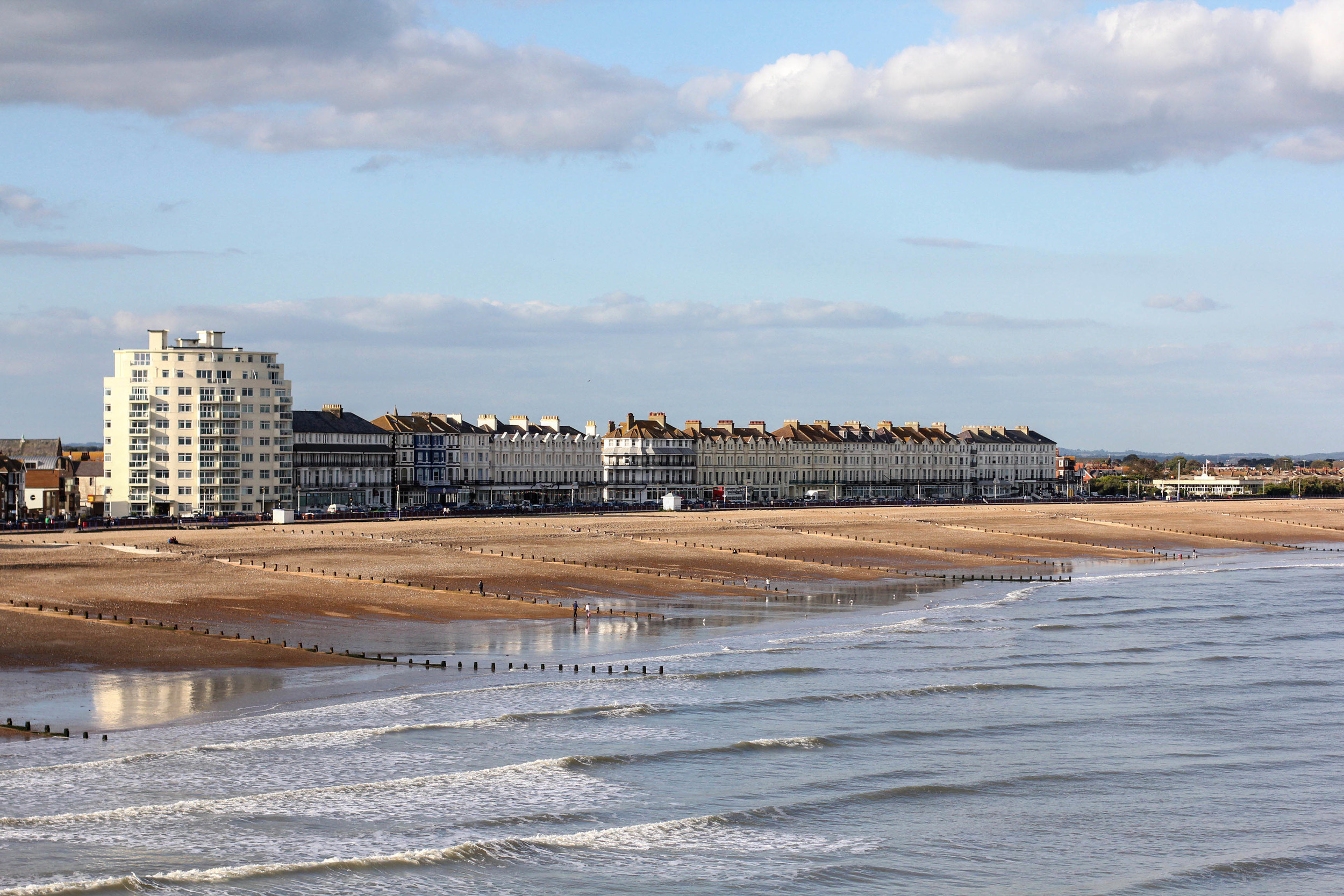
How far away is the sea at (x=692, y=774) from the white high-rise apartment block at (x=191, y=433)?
74099 millimetres

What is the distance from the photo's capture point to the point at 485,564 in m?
54.7

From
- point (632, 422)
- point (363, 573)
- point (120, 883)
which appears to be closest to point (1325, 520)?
point (632, 422)

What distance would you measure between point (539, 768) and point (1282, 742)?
42.3 ft

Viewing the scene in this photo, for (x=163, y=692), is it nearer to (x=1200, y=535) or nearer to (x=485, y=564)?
(x=485, y=564)

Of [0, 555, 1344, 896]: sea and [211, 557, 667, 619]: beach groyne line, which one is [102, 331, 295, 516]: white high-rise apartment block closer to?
[211, 557, 667, 619]: beach groyne line

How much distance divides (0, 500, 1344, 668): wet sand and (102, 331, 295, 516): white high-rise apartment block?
18912 mm

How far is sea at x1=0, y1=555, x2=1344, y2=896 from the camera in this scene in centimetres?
1688

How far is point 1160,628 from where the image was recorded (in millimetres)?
39562

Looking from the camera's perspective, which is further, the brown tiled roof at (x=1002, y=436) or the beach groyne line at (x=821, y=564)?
the brown tiled roof at (x=1002, y=436)

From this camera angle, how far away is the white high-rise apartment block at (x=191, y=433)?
337 ft

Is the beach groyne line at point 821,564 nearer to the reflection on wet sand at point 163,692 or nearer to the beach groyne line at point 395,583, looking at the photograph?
the beach groyne line at point 395,583

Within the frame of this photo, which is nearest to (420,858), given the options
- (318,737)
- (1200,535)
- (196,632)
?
(318,737)

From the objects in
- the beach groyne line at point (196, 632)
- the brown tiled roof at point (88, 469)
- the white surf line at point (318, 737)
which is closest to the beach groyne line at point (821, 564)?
the beach groyne line at point (196, 632)

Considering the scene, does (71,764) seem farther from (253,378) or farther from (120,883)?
(253,378)
